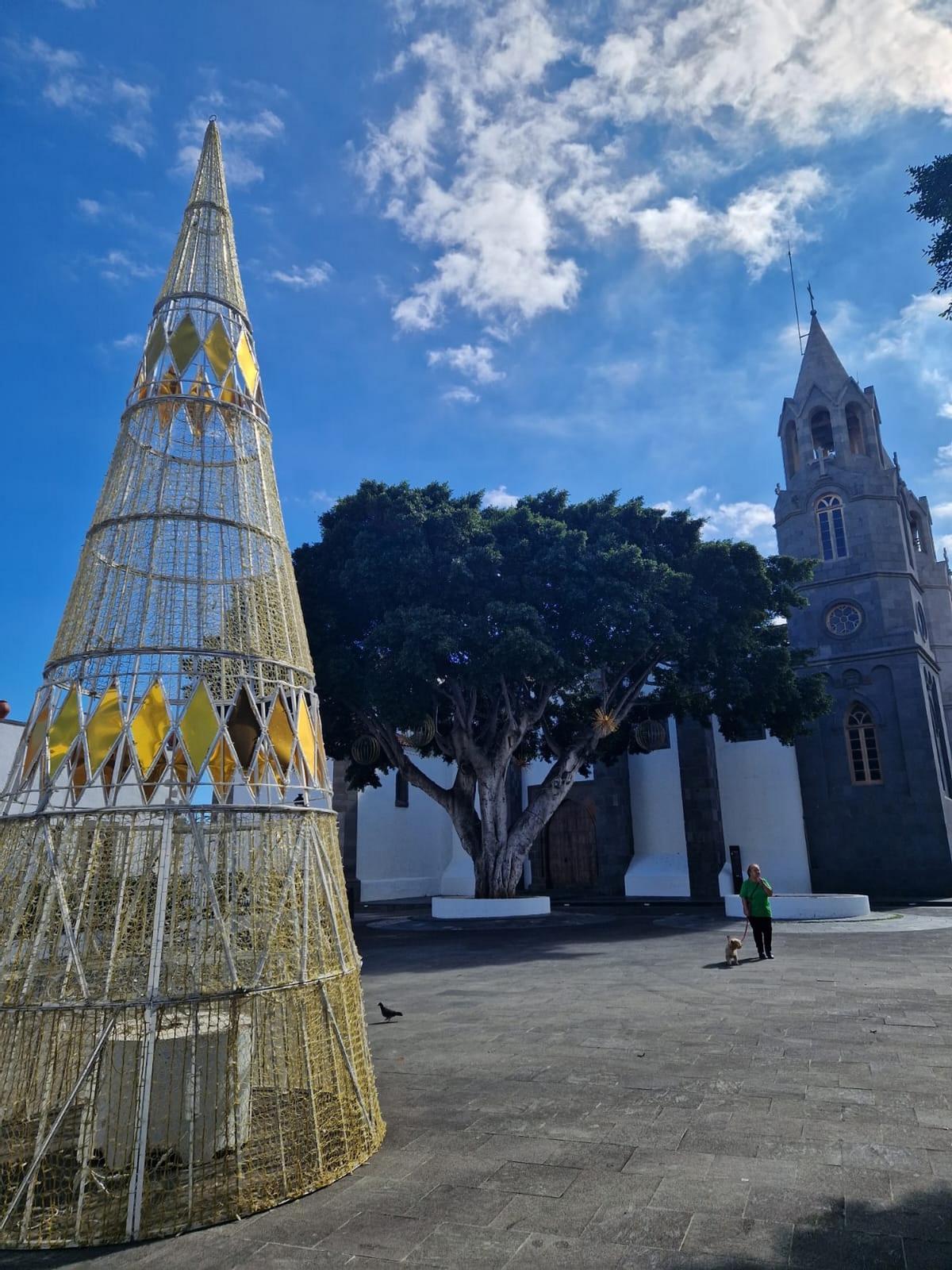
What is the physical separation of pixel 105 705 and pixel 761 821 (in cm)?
2434

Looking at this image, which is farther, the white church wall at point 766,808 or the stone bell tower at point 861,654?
the white church wall at point 766,808

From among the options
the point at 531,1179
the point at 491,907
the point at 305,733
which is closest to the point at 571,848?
the point at 491,907

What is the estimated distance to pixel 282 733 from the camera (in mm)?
5172

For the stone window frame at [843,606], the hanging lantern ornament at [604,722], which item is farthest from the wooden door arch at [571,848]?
the stone window frame at [843,606]

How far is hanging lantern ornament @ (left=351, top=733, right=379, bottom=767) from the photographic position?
67.5 feet

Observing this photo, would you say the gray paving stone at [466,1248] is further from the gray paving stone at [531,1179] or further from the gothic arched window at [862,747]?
the gothic arched window at [862,747]

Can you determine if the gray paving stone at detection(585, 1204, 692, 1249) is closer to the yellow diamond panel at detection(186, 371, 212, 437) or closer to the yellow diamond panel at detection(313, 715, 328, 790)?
the yellow diamond panel at detection(313, 715, 328, 790)

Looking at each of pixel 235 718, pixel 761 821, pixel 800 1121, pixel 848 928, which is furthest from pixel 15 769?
pixel 761 821

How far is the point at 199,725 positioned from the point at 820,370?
30.0 m

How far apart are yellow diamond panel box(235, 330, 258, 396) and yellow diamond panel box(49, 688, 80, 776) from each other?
2.67 metres

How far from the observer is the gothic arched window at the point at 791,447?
28812 millimetres

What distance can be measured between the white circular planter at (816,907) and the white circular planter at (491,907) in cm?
514

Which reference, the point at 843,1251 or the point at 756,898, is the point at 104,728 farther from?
the point at 756,898

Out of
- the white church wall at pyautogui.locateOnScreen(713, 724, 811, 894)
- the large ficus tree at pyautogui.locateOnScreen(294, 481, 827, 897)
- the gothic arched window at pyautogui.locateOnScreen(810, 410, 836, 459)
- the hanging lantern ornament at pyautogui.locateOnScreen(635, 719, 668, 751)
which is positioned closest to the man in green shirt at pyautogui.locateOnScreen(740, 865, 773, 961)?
the large ficus tree at pyautogui.locateOnScreen(294, 481, 827, 897)
